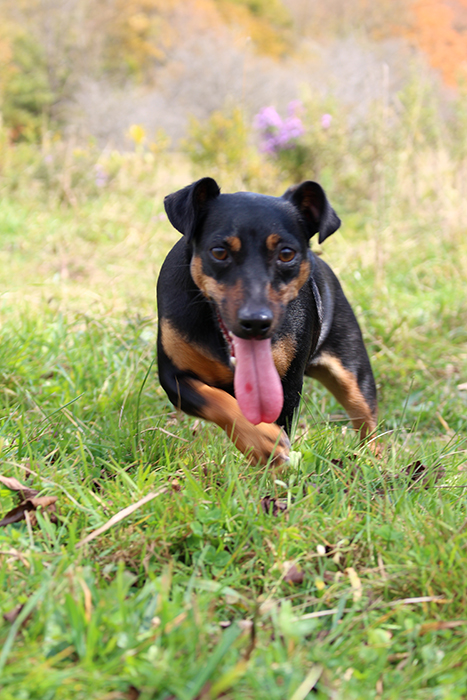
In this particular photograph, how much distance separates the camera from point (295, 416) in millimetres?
2941

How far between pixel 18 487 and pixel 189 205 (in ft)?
4.45

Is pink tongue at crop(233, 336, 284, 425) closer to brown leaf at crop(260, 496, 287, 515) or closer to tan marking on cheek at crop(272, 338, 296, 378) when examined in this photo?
tan marking on cheek at crop(272, 338, 296, 378)

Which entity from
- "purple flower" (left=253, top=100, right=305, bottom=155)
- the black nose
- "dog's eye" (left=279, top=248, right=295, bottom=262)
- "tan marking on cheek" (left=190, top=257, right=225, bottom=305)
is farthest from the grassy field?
"purple flower" (left=253, top=100, right=305, bottom=155)

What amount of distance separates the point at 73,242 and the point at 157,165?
11.5 ft

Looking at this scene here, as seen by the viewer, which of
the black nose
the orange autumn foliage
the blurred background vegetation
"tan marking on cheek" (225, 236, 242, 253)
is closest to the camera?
the black nose

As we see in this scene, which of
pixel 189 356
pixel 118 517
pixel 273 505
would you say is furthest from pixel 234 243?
pixel 118 517

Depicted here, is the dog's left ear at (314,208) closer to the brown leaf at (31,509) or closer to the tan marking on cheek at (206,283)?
the tan marking on cheek at (206,283)

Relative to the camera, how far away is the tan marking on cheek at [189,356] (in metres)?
2.76

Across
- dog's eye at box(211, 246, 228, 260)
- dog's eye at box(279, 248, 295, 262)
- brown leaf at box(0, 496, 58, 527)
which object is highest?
dog's eye at box(211, 246, 228, 260)

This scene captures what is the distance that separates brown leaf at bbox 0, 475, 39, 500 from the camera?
7.15 feet

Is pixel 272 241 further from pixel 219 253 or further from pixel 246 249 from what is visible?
pixel 219 253

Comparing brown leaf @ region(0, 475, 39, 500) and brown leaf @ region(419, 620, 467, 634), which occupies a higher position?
brown leaf @ region(0, 475, 39, 500)

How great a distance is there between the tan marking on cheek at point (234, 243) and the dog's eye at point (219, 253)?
0.11 ft

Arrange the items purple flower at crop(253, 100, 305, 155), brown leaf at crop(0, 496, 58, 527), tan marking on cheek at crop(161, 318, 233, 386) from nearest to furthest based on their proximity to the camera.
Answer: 1. brown leaf at crop(0, 496, 58, 527)
2. tan marking on cheek at crop(161, 318, 233, 386)
3. purple flower at crop(253, 100, 305, 155)
